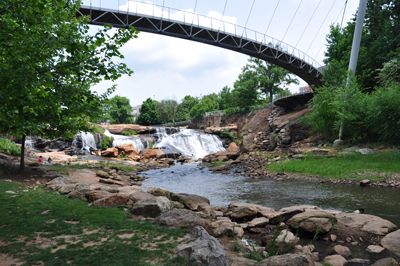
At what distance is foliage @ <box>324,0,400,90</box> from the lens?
3091cm

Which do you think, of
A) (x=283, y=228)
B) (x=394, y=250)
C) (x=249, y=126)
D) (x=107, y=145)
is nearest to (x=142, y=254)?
(x=283, y=228)

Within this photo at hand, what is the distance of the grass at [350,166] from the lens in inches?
618

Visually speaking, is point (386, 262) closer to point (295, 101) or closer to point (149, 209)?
point (149, 209)

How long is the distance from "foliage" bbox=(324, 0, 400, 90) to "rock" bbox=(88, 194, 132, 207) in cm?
3129


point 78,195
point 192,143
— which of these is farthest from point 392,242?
point 192,143

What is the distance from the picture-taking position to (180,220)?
6562 millimetres

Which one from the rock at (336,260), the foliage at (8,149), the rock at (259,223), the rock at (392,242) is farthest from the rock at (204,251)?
the foliage at (8,149)

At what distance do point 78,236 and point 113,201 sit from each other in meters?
3.03

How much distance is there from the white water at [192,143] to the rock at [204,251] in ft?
102

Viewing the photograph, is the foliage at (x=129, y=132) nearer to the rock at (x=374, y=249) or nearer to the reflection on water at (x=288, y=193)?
the reflection on water at (x=288, y=193)

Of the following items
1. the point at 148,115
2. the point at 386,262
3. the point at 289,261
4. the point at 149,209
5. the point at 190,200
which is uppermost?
the point at 148,115

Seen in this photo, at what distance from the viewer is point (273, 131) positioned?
37062 mm

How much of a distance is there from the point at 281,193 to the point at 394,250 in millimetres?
7739

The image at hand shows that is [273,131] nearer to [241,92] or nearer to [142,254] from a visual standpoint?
[241,92]
